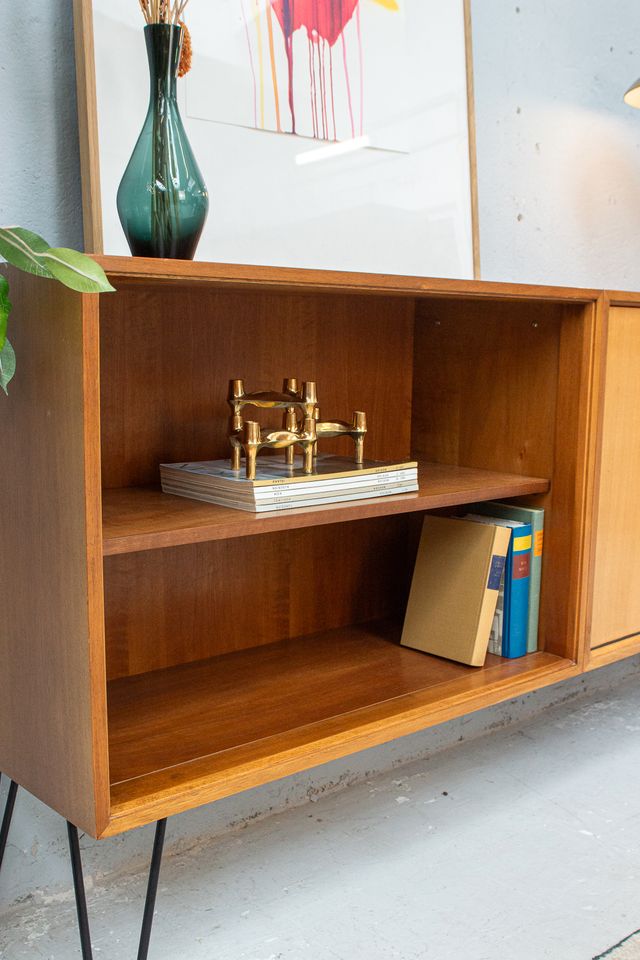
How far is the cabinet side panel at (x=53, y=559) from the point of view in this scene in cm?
110

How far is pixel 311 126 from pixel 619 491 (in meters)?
0.92

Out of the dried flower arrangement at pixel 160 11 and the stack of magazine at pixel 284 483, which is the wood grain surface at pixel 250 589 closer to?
the stack of magazine at pixel 284 483

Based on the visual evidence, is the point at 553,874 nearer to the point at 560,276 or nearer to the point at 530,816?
the point at 530,816

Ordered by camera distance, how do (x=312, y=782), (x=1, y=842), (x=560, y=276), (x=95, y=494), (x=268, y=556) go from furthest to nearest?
(x=560, y=276) → (x=312, y=782) → (x=268, y=556) → (x=1, y=842) → (x=95, y=494)

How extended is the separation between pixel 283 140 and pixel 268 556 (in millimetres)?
776

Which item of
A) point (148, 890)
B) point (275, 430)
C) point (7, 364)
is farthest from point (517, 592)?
point (7, 364)

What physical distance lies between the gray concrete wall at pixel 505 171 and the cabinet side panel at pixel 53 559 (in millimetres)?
334

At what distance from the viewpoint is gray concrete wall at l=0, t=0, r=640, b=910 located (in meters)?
1.44

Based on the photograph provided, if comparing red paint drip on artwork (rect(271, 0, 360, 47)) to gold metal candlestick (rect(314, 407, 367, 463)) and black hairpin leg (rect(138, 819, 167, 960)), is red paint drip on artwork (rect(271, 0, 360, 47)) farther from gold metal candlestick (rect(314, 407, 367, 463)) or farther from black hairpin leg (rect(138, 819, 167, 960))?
black hairpin leg (rect(138, 819, 167, 960))

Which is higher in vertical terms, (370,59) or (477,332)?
(370,59)

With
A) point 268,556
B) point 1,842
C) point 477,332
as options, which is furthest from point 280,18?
point 1,842

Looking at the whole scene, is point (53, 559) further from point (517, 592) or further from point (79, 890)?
point (517, 592)

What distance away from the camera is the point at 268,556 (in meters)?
1.80

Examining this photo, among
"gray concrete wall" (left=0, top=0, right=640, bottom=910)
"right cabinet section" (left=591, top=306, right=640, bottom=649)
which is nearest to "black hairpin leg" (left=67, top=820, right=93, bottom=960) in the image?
"gray concrete wall" (left=0, top=0, right=640, bottom=910)
